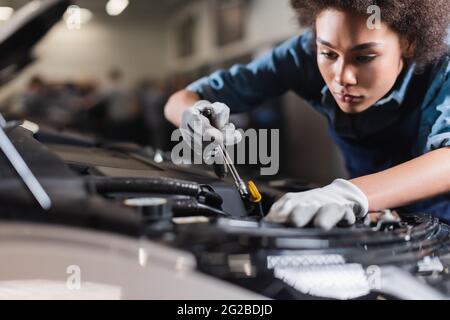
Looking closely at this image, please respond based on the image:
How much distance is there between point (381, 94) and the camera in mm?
1318

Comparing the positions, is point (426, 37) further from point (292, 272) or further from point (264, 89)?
point (292, 272)

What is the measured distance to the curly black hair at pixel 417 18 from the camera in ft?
4.11

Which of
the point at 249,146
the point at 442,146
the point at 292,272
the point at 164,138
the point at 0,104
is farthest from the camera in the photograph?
the point at 0,104

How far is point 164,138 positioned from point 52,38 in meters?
0.58

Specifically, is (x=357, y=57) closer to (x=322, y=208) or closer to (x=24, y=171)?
(x=322, y=208)

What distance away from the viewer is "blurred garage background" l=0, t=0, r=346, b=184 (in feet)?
5.09

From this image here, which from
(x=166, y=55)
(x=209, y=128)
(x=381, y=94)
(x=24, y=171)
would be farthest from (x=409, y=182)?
(x=166, y=55)

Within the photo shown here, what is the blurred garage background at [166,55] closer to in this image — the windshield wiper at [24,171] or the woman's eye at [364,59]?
the woman's eye at [364,59]

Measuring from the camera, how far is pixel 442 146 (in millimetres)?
1239

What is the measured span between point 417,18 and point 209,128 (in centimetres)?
55

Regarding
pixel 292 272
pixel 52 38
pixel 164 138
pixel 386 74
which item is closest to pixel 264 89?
pixel 386 74

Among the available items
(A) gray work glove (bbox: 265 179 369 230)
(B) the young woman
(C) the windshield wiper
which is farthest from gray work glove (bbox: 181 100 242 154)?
(C) the windshield wiper

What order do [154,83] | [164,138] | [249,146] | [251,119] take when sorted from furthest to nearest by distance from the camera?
1. [154,83]
2. [164,138]
3. [251,119]
4. [249,146]

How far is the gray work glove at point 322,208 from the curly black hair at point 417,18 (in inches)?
16.1
